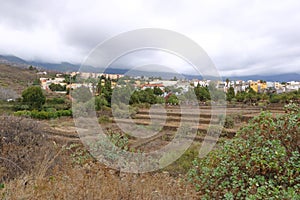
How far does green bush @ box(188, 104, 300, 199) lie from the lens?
9.30 ft

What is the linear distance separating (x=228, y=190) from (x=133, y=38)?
2429 mm

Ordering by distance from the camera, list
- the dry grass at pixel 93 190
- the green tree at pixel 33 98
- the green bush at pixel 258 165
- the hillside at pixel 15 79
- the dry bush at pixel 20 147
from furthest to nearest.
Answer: the hillside at pixel 15 79 < the green tree at pixel 33 98 < the dry bush at pixel 20 147 < the green bush at pixel 258 165 < the dry grass at pixel 93 190

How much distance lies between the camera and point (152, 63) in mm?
4195

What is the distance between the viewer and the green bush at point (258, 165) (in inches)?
112

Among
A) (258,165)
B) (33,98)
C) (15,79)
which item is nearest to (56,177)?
(258,165)

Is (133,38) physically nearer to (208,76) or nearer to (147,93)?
(208,76)

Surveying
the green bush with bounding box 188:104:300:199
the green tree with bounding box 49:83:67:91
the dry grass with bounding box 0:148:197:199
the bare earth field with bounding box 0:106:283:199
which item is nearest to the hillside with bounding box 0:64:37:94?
the green tree with bounding box 49:83:67:91

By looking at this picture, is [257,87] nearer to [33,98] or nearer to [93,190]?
[33,98]

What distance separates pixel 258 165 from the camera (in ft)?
9.91

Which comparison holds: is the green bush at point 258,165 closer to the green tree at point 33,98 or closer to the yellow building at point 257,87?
the green tree at point 33,98

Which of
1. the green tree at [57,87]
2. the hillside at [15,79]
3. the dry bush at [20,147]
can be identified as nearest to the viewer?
the dry bush at [20,147]

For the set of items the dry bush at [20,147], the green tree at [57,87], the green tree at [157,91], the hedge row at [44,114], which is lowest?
the hedge row at [44,114]

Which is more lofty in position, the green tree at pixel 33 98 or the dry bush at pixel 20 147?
the dry bush at pixel 20 147

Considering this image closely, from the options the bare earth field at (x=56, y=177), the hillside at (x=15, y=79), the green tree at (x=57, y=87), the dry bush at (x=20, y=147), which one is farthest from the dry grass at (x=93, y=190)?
the hillside at (x=15, y=79)
